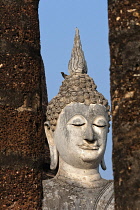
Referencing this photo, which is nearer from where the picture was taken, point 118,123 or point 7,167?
point 118,123

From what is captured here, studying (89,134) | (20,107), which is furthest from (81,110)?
(20,107)

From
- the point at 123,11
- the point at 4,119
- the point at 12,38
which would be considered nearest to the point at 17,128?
the point at 4,119

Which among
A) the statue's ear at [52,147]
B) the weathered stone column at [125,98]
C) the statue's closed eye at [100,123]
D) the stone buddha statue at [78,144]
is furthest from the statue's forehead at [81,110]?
the weathered stone column at [125,98]

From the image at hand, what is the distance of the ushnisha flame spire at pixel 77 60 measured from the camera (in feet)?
63.4

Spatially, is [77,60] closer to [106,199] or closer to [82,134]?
[82,134]

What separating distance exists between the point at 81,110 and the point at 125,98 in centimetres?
670

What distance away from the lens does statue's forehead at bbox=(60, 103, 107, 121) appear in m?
18.6

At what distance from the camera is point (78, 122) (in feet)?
60.5

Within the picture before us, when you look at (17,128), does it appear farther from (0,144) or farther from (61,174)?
(61,174)

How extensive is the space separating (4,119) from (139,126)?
5289 millimetres

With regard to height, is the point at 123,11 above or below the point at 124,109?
above

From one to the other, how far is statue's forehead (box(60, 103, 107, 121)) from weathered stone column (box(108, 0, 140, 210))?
20.5 feet

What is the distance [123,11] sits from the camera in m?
12.3

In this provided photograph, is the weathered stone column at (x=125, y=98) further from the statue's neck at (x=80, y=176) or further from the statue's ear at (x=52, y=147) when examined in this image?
the statue's ear at (x=52, y=147)
